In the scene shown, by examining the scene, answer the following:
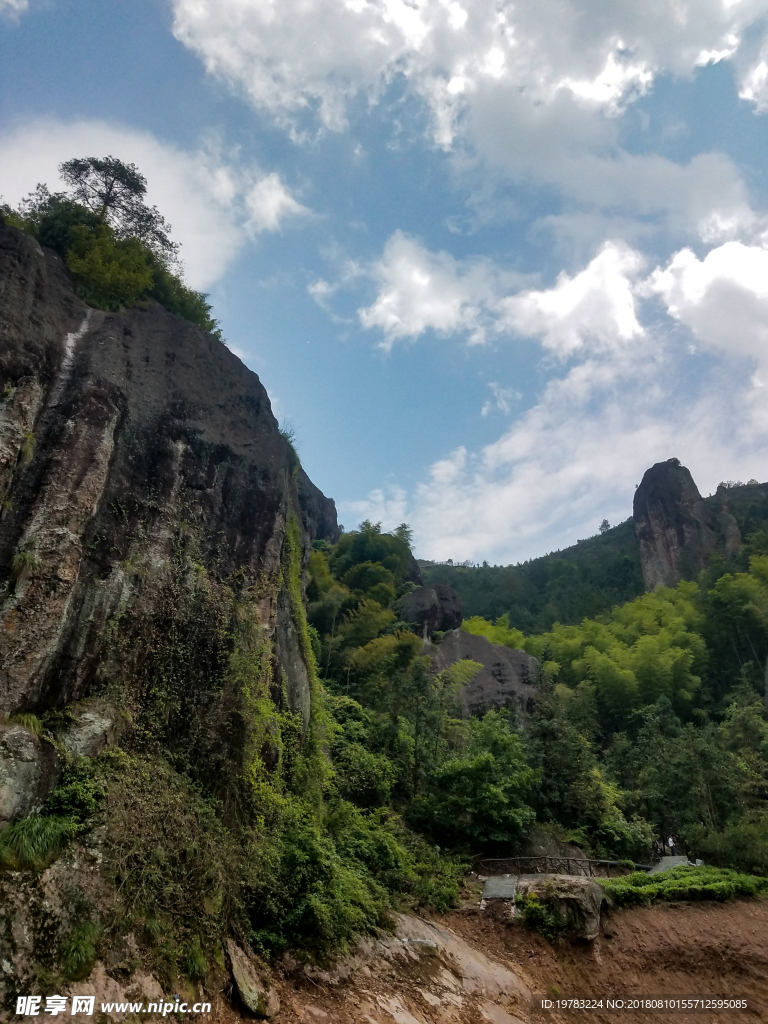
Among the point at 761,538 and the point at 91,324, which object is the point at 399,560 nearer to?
the point at 91,324

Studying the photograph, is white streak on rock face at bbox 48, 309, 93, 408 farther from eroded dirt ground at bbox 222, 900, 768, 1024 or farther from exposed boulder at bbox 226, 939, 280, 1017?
eroded dirt ground at bbox 222, 900, 768, 1024

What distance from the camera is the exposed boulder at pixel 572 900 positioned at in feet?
40.0

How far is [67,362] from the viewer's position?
1245 cm

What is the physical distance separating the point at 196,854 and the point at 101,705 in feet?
9.38

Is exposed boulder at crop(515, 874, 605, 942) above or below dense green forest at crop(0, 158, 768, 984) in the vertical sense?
below

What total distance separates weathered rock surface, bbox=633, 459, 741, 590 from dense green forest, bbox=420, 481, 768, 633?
5.28 feet

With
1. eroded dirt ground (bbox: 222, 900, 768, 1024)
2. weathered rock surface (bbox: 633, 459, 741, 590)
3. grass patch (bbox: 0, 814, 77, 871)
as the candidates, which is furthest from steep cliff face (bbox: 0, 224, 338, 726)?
weathered rock surface (bbox: 633, 459, 741, 590)

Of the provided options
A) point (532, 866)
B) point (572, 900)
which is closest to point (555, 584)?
point (532, 866)

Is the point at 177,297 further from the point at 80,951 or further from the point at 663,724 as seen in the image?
the point at 663,724

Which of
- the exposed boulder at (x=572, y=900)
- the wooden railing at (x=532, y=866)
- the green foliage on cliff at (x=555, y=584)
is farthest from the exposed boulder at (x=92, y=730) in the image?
the green foliage on cliff at (x=555, y=584)

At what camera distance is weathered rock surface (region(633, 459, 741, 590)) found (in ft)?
167

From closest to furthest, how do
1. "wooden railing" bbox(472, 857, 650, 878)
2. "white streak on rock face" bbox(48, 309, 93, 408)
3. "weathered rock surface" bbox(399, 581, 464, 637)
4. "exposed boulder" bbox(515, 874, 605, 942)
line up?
"white streak on rock face" bbox(48, 309, 93, 408) → "exposed boulder" bbox(515, 874, 605, 942) → "wooden railing" bbox(472, 857, 650, 878) → "weathered rock surface" bbox(399, 581, 464, 637)

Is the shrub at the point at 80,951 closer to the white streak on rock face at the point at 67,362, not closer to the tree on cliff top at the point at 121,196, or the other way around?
the white streak on rock face at the point at 67,362

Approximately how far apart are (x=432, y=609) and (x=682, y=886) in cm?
1822
